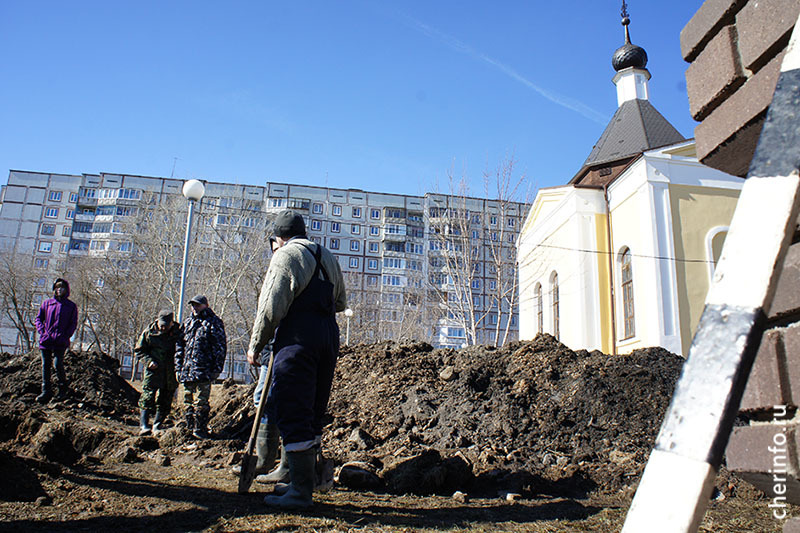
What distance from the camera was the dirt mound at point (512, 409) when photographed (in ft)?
18.7

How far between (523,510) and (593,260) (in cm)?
1639

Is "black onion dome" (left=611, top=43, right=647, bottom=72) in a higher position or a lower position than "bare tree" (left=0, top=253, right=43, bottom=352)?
higher

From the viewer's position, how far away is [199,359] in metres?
7.16

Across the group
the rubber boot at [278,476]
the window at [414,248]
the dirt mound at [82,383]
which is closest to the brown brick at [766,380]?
the rubber boot at [278,476]

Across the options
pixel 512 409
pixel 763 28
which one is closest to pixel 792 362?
pixel 763 28

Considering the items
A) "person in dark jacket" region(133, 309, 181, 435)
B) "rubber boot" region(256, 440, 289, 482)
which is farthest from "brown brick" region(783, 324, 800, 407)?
"person in dark jacket" region(133, 309, 181, 435)

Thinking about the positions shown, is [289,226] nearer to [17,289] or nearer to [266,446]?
[266,446]

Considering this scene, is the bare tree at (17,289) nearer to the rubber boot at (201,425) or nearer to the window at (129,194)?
the window at (129,194)

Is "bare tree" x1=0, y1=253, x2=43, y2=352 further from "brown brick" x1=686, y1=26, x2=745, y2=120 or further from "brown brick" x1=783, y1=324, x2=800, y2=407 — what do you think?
"brown brick" x1=783, y1=324, x2=800, y2=407

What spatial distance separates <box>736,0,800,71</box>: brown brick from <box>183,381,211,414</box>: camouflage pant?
21.6ft

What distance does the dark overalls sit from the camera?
3322 millimetres

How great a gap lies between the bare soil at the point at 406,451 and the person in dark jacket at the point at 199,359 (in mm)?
453

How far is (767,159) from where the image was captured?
3.58ft

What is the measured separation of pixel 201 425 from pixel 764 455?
6.35 metres
